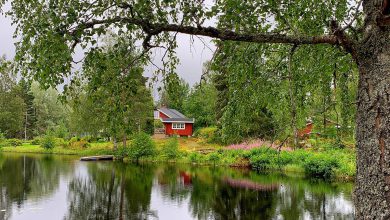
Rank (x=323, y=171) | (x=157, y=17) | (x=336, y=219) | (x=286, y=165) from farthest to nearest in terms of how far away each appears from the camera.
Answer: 1. (x=286, y=165)
2. (x=323, y=171)
3. (x=336, y=219)
4. (x=157, y=17)

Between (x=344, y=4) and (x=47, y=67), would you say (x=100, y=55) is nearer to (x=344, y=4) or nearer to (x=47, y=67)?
(x=47, y=67)

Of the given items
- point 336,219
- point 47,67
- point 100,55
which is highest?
point 100,55

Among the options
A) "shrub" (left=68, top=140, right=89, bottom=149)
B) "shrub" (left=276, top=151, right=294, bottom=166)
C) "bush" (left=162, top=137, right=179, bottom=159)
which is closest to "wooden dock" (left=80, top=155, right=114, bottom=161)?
"bush" (left=162, top=137, right=179, bottom=159)

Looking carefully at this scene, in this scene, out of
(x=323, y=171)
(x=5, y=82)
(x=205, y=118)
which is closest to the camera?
(x=323, y=171)

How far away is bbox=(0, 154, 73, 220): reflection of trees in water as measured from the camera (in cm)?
1760

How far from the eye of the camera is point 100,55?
4.44 meters

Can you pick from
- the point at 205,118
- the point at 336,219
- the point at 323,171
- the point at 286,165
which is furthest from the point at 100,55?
the point at 205,118

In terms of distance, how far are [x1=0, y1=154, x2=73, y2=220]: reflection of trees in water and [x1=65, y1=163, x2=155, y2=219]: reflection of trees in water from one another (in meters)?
1.53

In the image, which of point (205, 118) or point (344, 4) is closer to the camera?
point (344, 4)

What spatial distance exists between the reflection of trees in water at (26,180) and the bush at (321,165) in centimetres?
1537

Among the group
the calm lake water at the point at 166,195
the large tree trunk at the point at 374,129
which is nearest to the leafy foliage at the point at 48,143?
the calm lake water at the point at 166,195

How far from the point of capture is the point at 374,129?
3.32 metres

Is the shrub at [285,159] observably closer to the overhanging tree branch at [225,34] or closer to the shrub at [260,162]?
the shrub at [260,162]

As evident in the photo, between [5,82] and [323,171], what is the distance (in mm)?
50563
